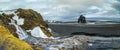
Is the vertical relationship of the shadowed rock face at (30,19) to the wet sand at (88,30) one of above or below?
above

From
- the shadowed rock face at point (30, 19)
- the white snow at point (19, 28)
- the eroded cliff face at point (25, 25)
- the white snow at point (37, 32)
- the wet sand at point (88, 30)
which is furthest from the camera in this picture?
the wet sand at point (88, 30)

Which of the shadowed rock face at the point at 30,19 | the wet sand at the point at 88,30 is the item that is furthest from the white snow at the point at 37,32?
the wet sand at the point at 88,30

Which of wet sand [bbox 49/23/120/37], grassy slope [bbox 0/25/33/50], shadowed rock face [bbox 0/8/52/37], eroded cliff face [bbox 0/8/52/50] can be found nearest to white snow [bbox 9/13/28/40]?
Answer: eroded cliff face [bbox 0/8/52/50]

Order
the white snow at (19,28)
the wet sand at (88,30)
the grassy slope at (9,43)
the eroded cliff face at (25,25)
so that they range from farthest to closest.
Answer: the wet sand at (88,30), the white snow at (19,28), the eroded cliff face at (25,25), the grassy slope at (9,43)

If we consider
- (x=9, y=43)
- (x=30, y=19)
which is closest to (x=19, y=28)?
(x=30, y=19)

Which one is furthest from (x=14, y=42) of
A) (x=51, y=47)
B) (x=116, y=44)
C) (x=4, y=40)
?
(x=116, y=44)

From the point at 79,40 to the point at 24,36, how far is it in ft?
15.9

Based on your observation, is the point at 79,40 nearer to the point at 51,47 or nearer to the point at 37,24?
the point at 37,24

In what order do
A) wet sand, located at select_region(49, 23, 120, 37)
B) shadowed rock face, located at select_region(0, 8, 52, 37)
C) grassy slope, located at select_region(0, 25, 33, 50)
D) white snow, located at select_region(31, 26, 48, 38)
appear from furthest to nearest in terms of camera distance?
1. wet sand, located at select_region(49, 23, 120, 37)
2. shadowed rock face, located at select_region(0, 8, 52, 37)
3. white snow, located at select_region(31, 26, 48, 38)
4. grassy slope, located at select_region(0, 25, 33, 50)

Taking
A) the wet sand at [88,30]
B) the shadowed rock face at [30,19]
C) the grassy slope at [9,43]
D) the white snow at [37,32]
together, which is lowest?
the wet sand at [88,30]

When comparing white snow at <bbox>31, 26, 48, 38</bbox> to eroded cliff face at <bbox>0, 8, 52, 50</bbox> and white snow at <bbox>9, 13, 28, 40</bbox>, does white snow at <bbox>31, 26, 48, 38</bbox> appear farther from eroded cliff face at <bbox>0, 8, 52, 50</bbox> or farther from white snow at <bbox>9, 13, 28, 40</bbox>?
white snow at <bbox>9, 13, 28, 40</bbox>

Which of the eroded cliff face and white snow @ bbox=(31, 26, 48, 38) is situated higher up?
the eroded cliff face

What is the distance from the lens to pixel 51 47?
671 inches

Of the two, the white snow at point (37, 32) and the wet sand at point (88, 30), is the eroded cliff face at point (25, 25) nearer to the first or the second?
the white snow at point (37, 32)
